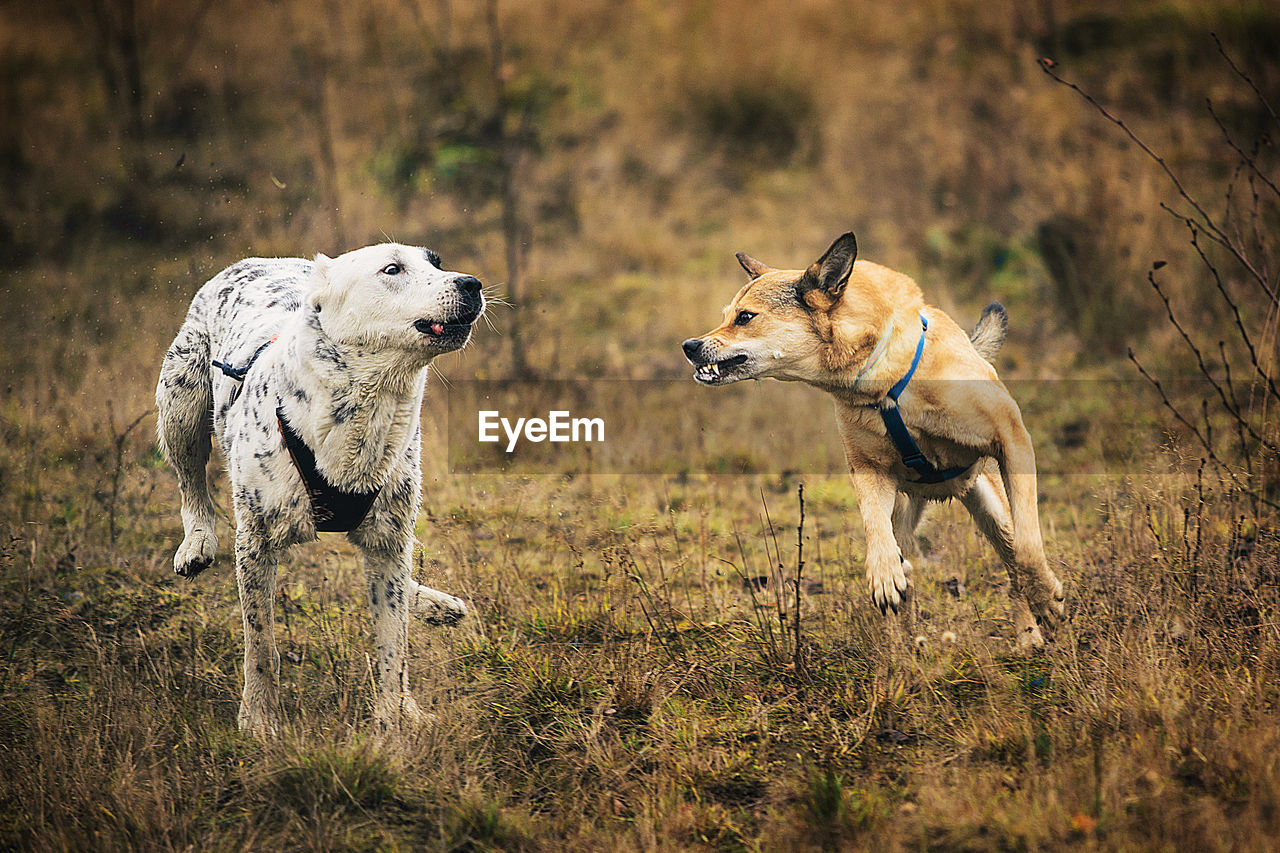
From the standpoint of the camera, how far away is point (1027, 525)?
14.0 ft

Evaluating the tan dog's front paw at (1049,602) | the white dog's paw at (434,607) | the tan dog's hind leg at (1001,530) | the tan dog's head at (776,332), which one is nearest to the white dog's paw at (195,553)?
the white dog's paw at (434,607)

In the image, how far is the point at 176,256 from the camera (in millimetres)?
11117

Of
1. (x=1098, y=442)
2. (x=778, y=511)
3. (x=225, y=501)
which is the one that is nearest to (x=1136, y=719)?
(x=778, y=511)

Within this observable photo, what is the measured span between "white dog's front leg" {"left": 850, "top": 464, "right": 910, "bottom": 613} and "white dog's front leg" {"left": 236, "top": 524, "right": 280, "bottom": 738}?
2540 millimetres

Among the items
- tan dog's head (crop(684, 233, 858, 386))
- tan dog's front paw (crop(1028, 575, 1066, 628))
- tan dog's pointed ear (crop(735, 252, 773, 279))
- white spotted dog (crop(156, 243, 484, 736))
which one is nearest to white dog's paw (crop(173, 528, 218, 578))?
white spotted dog (crop(156, 243, 484, 736))

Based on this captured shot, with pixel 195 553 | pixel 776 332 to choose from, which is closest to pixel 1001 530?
pixel 776 332

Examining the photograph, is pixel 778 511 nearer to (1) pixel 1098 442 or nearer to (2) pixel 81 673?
(1) pixel 1098 442

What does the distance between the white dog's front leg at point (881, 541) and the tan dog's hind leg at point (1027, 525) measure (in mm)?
499

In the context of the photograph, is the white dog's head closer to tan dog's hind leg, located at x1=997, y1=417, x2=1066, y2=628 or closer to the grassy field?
the grassy field

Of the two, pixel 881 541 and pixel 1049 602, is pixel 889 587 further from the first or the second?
pixel 1049 602

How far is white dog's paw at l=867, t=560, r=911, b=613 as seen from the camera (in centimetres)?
406

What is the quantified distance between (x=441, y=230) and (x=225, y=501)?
5965 millimetres

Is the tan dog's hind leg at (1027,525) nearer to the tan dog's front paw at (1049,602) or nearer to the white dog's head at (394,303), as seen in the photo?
the tan dog's front paw at (1049,602)

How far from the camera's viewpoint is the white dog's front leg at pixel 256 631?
411cm
